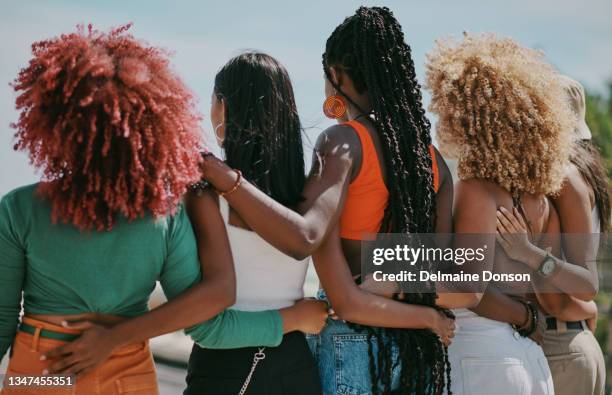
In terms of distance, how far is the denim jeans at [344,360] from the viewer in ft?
8.04

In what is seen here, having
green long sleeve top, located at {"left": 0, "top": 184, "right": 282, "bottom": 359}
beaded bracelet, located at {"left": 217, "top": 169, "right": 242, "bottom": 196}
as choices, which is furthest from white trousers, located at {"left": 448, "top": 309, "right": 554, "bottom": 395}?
green long sleeve top, located at {"left": 0, "top": 184, "right": 282, "bottom": 359}

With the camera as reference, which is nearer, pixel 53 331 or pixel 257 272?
pixel 53 331

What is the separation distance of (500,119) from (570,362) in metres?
1.12

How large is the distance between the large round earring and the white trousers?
0.84m

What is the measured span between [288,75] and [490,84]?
0.81 meters

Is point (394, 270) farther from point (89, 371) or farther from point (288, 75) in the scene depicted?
point (89, 371)

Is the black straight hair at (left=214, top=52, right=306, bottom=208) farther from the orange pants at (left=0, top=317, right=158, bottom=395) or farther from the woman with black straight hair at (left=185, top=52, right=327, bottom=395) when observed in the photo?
the orange pants at (left=0, top=317, right=158, bottom=395)

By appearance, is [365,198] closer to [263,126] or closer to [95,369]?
[263,126]

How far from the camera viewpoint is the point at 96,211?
200 cm

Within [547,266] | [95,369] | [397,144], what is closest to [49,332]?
[95,369]

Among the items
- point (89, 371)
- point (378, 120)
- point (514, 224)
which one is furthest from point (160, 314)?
point (514, 224)

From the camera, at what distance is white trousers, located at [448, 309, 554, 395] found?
2.62 m

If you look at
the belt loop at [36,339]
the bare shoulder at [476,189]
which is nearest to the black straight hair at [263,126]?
the bare shoulder at [476,189]

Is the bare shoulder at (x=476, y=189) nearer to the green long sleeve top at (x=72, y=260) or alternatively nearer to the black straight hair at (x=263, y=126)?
the black straight hair at (x=263, y=126)
